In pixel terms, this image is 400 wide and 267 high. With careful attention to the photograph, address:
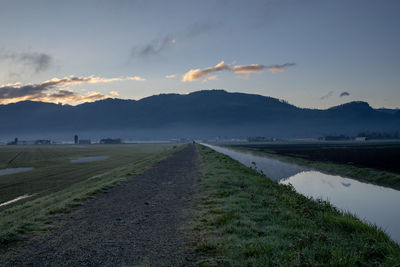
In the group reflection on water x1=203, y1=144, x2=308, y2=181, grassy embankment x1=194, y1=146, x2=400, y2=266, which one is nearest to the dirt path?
grassy embankment x1=194, y1=146, x2=400, y2=266

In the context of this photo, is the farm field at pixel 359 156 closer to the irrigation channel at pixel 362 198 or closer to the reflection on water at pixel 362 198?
the irrigation channel at pixel 362 198

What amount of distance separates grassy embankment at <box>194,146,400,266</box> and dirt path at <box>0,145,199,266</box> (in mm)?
1050

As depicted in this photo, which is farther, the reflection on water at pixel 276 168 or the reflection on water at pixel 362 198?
the reflection on water at pixel 276 168

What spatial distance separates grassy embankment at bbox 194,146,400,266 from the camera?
7.03 metres

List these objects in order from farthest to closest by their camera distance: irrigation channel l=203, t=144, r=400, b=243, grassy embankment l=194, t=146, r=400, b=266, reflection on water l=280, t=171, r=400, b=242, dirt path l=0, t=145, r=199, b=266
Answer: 1. reflection on water l=280, t=171, r=400, b=242
2. irrigation channel l=203, t=144, r=400, b=243
3. dirt path l=0, t=145, r=199, b=266
4. grassy embankment l=194, t=146, r=400, b=266

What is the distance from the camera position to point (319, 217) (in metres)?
11.3

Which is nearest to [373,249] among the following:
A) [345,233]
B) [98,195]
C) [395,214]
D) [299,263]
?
[345,233]

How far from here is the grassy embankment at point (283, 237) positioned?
23.1ft

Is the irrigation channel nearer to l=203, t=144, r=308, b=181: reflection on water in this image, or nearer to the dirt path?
l=203, t=144, r=308, b=181: reflection on water

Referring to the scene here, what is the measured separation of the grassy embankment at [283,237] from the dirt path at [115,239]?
1050mm

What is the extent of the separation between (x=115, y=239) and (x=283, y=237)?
18.8 feet

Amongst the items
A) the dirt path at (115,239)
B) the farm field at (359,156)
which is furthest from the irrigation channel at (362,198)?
the farm field at (359,156)

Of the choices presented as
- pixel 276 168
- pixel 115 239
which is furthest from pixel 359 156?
pixel 115 239

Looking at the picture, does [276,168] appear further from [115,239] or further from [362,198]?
[115,239]
